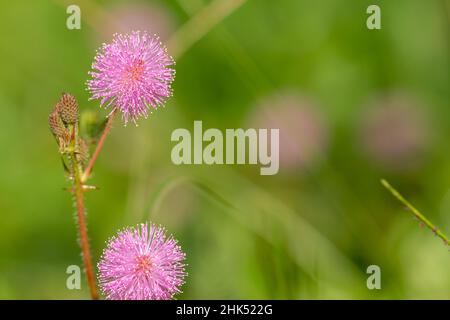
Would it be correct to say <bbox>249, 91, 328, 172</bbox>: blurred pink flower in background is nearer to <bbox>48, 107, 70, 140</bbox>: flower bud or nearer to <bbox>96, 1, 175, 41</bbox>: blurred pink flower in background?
<bbox>96, 1, 175, 41</bbox>: blurred pink flower in background

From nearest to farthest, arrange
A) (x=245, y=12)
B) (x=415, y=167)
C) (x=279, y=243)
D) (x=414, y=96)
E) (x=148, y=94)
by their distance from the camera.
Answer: (x=148, y=94) → (x=279, y=243) → (x=415, y=167) → (x=414, y=96) → (x=245, y=12)

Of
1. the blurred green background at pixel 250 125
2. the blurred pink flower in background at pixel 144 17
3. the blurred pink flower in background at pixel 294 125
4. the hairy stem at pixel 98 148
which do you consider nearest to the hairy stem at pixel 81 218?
the hairy stem at pixel 98 148

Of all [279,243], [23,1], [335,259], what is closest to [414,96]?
[335,259]

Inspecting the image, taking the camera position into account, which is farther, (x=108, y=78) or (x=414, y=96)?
(x=414, y=96)

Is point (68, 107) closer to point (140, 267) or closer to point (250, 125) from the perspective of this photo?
point (140, 267)

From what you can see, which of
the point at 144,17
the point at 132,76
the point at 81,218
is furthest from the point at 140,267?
the point at 144,17

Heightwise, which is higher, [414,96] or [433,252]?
[414,96]
